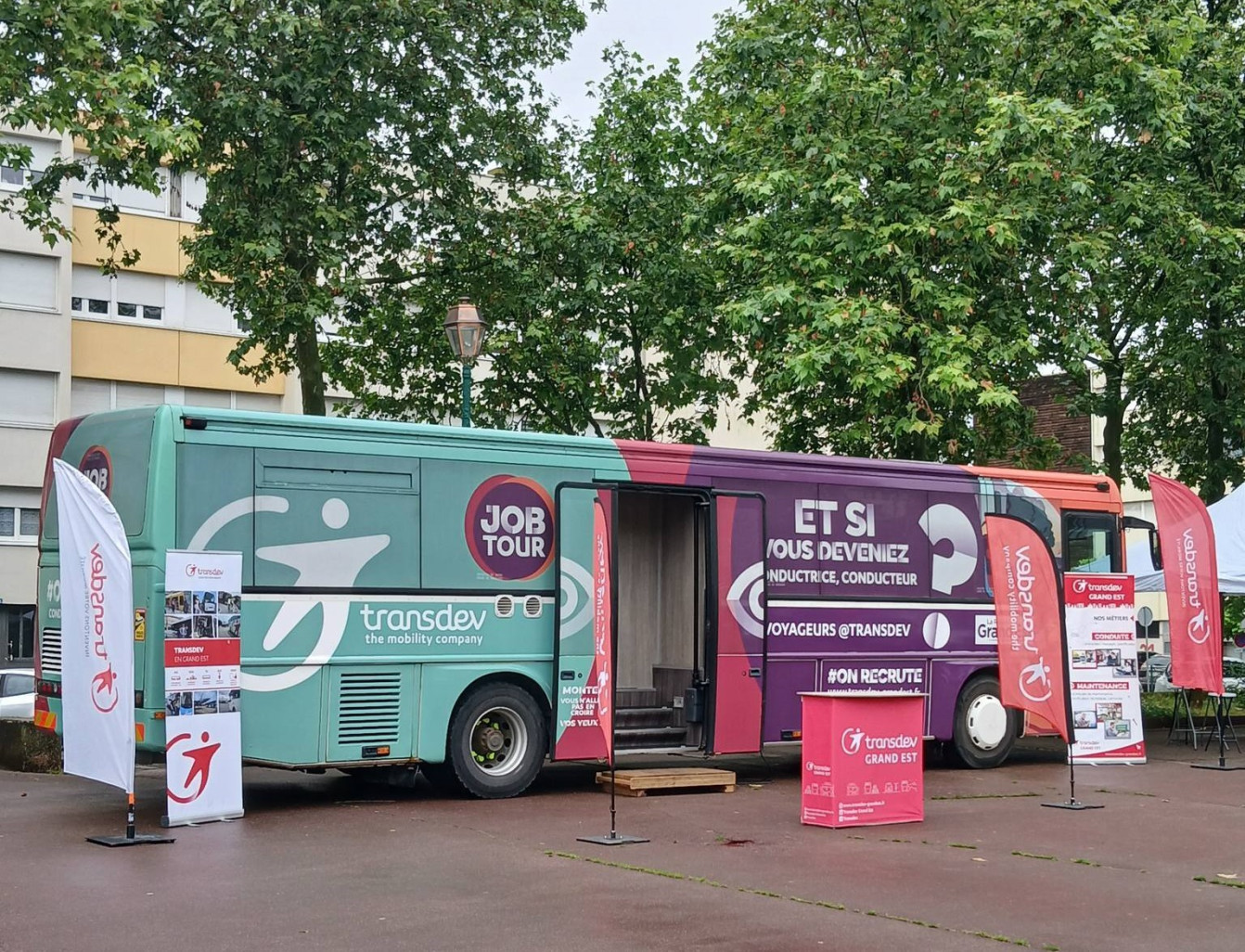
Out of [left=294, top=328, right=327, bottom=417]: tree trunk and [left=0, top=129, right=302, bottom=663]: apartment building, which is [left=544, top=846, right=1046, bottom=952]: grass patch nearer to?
[left=294, top=328, right=327, bottom=417]: tree trunk

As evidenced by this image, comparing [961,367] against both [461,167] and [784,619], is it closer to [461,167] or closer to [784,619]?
[784,619]

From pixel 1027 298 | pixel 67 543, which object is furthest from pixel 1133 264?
pixel 67 543

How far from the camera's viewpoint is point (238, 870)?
10.2 metres

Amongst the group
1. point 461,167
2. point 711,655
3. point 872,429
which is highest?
point 461,167

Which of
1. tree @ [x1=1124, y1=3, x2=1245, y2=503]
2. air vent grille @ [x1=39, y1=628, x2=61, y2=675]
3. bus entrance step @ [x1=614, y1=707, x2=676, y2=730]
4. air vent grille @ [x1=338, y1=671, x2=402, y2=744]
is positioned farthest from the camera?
tree @ [x1=1124, y1=3, x2=1245, y2=503]

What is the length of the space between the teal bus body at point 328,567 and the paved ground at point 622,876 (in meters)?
0.80

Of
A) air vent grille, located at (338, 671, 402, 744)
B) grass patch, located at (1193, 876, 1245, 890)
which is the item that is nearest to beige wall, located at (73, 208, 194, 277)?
air vent grille, located at (338, 671, 402, 744)

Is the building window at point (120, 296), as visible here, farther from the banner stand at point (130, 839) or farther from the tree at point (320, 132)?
the banner stand at point (130, 839)

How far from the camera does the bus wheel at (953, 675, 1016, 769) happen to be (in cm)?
1762

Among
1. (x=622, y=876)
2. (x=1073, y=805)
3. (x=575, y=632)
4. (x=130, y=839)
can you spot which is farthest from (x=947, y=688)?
(x=130, y=839)

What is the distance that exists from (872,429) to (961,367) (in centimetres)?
328

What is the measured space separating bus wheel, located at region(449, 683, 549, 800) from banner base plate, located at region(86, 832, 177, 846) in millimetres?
3154

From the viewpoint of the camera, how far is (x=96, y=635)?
1148 centimetres

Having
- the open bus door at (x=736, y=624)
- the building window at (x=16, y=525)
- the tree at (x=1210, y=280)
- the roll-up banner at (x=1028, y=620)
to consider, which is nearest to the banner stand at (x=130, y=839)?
the open bus door at (x=736, y=624)
